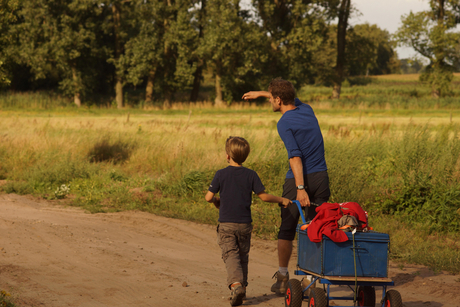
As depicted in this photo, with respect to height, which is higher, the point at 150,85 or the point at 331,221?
the point at 150,85

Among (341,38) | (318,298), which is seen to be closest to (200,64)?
(341,38)

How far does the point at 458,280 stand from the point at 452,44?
47.4 meters

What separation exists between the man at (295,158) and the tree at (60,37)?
40.7 m

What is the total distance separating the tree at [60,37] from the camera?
42344 millimetres

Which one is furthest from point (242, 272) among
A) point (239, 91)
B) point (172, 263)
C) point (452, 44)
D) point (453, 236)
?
point (452, 44)

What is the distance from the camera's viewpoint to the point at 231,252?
4711mm

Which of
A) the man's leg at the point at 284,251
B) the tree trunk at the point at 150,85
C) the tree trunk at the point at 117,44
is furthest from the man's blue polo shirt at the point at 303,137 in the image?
the tree trunk at the point at 150,85

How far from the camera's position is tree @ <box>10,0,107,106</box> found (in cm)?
4234

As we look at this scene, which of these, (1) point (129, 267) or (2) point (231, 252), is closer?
(2) point (231, 252)

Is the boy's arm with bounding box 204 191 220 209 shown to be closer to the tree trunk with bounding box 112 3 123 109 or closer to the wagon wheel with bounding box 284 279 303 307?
the wagon wheel with bounding box 284 279 303 307

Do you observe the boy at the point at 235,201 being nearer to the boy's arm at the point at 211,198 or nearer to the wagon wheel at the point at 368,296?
the boy's arm at the point at 211,198

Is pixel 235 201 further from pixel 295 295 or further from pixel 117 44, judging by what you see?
pixel 117 44

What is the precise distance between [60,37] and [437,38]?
35.3 m

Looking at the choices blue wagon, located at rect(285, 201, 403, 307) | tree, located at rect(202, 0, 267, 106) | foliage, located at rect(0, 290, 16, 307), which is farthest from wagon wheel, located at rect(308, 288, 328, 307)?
tree, located at rect(202, 0, 267, 106)
